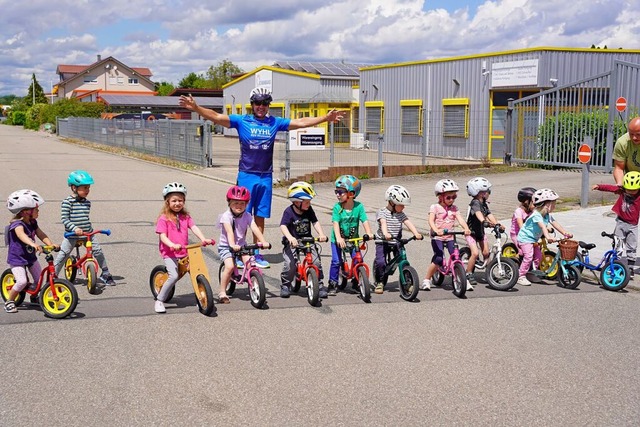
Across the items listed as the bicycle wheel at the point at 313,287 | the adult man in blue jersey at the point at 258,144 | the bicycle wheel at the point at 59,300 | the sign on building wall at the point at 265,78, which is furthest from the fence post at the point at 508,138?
the sign on building wall at the point at 265,78

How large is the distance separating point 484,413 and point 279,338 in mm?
2105

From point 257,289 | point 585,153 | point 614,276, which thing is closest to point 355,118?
point 585,153

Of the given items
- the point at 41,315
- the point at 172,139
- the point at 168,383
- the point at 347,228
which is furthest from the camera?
the point at 172,139

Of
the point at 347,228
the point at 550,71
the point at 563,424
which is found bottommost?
the point at 563,424

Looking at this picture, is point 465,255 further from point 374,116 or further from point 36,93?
point 36,93

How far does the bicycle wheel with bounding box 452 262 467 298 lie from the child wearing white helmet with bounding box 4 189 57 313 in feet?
13.2

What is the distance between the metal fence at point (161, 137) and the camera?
89.2 ft

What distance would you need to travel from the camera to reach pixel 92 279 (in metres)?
7.94

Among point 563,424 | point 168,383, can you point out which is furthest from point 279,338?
point 563,424

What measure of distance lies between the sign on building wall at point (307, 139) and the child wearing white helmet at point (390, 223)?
1295 centimetres

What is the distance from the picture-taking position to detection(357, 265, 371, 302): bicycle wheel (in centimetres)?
768

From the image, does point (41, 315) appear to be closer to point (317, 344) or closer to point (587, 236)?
point (317, 344)

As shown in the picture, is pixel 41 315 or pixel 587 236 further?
pixel 587 236

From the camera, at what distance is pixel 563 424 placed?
4574mm
